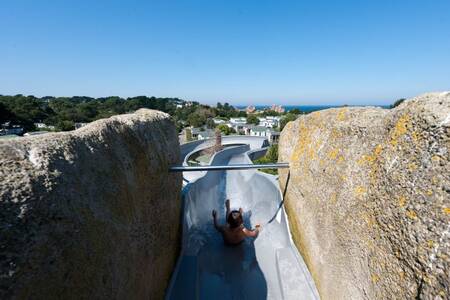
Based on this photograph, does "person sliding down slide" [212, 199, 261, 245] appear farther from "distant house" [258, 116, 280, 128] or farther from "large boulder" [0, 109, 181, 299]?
"distant house" [258, 116, 280, 128]

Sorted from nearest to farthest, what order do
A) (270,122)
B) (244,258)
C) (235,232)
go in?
(244,258) → (235,232) → (270,122)

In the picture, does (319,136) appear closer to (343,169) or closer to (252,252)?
(343,169)

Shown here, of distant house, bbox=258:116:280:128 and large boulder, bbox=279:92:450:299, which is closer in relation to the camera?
large boulder, bbox=279:92:450:299

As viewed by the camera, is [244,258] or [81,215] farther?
[244,258]

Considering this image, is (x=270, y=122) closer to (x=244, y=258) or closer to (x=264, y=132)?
(x=264, y=132)

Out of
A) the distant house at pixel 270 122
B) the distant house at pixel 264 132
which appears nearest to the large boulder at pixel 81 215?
the distant house at pixel 264 132

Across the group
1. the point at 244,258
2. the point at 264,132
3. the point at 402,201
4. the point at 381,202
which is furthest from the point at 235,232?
the point at 264,132

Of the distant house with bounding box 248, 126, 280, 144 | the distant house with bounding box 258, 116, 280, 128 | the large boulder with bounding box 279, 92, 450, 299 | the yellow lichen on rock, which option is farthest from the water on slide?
the distant house with bounding box 258, 116, 280, 128
